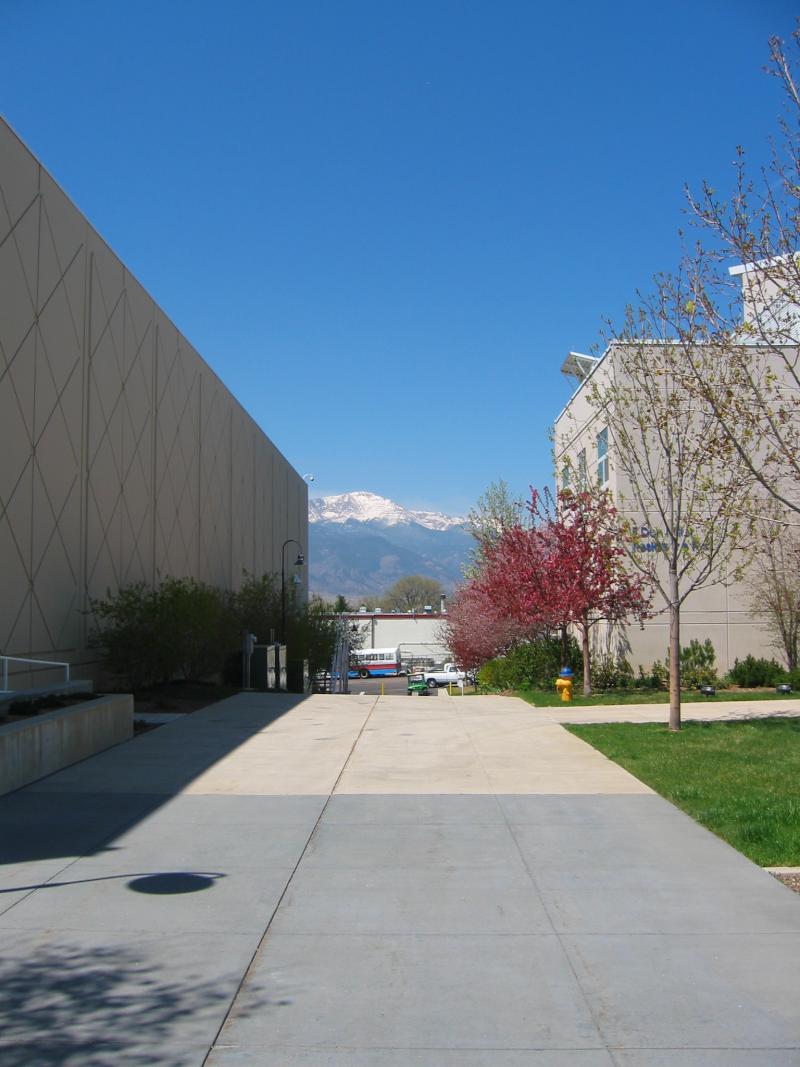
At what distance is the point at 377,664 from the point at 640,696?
62.6 m

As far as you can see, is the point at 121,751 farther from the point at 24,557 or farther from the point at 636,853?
the point at 636,853

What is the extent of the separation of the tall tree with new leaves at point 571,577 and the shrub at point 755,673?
123 inches

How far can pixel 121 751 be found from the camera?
14.5 meters

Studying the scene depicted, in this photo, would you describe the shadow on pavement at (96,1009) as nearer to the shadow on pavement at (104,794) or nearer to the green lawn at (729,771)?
the shadow on pavement at (104,794)

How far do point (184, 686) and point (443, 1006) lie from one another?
22.3 m

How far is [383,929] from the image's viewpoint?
6.51 meters

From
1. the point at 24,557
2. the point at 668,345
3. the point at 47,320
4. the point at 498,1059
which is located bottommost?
the point at 498,1059

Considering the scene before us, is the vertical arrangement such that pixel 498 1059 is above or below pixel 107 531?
below

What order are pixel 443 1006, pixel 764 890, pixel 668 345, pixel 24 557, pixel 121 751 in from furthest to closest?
pixel 24 557
pixel 668 345
pixel 121 751
pixel 764 890
pixel 443 1006

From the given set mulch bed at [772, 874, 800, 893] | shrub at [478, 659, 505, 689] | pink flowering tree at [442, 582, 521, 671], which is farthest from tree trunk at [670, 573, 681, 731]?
shrub at [478, 659, 505, 689]

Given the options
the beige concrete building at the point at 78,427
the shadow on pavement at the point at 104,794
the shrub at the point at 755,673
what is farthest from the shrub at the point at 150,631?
the shrub at the point at 755,673

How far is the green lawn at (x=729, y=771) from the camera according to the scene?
8945 mm

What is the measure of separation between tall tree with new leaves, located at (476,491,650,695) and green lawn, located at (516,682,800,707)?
103cm

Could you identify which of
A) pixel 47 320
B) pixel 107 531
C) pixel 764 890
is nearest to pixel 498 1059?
pixel 764 890
